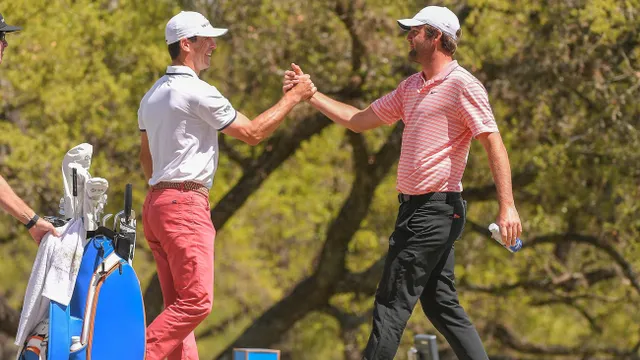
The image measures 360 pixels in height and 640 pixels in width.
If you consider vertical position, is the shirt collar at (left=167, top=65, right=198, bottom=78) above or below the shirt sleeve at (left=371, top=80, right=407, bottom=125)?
above

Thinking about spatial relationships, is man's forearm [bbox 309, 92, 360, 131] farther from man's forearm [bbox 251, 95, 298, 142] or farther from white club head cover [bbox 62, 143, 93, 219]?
white club head cover [bbox 62, 143, 93, 219]

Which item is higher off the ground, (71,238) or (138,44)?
(138,44)

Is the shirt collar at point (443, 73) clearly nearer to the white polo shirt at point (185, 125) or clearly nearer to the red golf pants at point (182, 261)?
the white polo shirt at point (185, 125)

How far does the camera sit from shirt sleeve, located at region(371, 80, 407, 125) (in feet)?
20.3

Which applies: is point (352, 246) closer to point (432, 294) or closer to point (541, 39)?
point (541, 39)

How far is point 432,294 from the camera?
5871 mm

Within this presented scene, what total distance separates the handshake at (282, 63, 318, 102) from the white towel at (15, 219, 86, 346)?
5.27 feet

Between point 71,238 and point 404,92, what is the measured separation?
73.4 inches

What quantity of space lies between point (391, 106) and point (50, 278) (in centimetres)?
203

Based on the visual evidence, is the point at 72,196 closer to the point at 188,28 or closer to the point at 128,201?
the point at 128,201

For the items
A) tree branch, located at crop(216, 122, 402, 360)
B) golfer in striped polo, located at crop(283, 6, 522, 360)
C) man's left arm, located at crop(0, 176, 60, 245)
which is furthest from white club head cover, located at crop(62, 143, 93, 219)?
tree branch, located at crop(216, 122, 402, 360)

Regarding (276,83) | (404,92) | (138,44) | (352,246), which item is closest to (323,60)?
(276,83)

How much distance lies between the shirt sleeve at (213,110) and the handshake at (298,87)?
728mm

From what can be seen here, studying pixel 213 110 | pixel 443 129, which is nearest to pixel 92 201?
pixel 213 110
